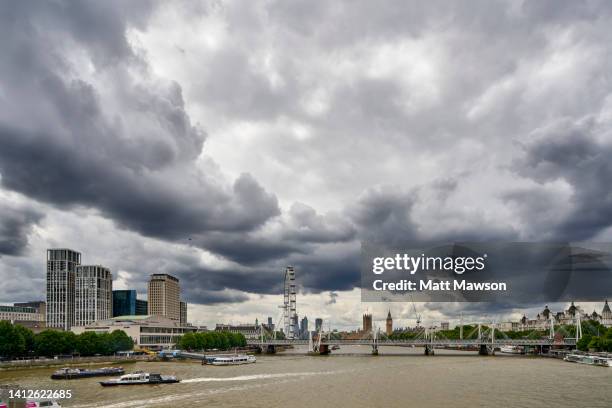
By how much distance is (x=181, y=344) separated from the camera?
565 ft

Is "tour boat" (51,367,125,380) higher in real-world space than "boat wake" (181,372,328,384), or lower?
higher

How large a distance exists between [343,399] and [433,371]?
40.0m

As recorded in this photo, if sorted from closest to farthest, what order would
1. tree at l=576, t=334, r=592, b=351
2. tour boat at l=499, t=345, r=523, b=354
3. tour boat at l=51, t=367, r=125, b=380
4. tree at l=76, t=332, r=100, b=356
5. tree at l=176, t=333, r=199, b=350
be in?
1. tour boat at l=51, t=367, r=125, b=380
2. tree at l=76, t=332, r=100, b=356
3. tree at l=576, t=334, r=592, b=351
4. tree at l=176, t=333, r=199, b=350
5. tour boat at l=499, t=345, r=523, b=354

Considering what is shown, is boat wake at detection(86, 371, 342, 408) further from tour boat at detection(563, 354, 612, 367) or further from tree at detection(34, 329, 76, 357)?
tree at detection(34, 329, 76, 357)

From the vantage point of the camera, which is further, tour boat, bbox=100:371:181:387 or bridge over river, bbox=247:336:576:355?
bridge over river, bbox=247:336:576:355

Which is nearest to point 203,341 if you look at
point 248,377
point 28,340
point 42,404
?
point 28,340

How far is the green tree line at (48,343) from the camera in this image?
115 m

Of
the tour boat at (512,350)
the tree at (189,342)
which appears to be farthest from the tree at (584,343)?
the tree at (189,342)

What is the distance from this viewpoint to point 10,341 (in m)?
116

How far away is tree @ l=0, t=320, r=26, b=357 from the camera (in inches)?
4469

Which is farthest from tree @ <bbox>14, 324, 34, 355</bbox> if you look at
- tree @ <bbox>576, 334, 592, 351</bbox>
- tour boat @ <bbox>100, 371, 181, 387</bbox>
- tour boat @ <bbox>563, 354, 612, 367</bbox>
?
tree @ <bbox>576, 334, 592, 351</bbox>

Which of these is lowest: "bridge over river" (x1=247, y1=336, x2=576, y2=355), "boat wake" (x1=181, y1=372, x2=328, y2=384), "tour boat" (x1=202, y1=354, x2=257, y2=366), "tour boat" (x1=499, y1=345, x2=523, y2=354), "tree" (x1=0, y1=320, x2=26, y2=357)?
"tour boat" (x1=499, y1=345, x2=523, y2=354)

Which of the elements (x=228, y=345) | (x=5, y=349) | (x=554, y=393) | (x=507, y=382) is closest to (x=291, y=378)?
(x=507, y=382)

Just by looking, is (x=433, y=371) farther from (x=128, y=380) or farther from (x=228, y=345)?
(x=228, y=345)
